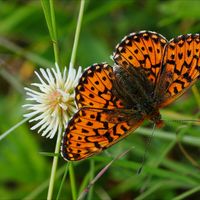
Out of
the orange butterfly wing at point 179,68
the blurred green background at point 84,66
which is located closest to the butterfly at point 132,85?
the orange butterfly wing at point 179,68

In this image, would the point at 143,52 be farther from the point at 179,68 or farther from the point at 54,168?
the point at 54,168

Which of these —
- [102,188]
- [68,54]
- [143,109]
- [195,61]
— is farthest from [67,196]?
[195,61]

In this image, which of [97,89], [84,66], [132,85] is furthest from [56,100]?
[84,66]

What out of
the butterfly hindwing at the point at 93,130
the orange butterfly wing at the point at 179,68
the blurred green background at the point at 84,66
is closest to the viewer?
the butterfly hindwing at the point at 93,130

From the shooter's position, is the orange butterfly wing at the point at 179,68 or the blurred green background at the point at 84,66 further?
the blurred green background at the point at 84,66

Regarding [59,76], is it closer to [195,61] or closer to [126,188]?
[195,61]

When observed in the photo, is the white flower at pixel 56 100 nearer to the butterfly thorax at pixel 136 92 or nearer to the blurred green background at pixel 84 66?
the butterfly thorax at pixel 136 92

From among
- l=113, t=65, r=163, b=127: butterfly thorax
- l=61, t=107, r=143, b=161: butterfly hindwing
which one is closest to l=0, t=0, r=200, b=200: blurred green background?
l=113, t=65, r=163, b=127: butterfly thorax

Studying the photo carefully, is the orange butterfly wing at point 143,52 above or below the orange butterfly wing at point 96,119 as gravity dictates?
above
